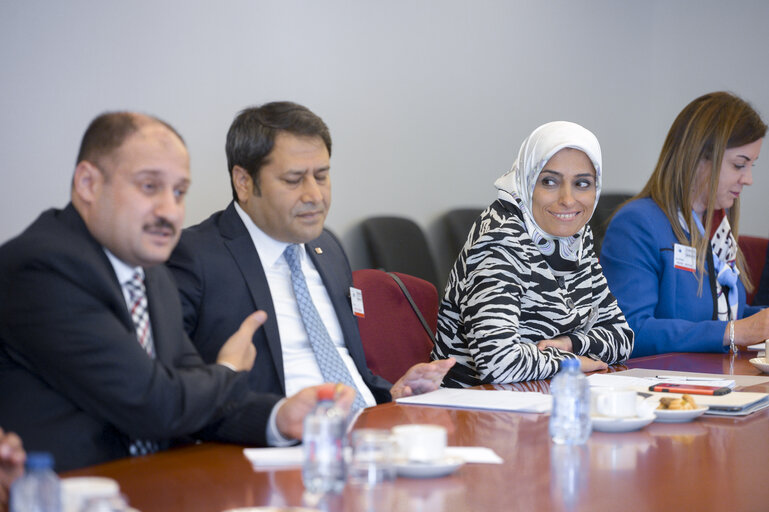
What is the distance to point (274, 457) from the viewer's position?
161cm

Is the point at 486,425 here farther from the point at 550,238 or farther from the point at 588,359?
the point at 550,238

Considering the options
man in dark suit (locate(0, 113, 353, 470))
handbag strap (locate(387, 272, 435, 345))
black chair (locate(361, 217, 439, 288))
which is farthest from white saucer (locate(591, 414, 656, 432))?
black chair (locate(361, 217, 439, 288))

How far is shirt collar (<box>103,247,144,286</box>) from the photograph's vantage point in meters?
1.79

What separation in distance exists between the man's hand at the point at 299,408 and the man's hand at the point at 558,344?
3.78 ft

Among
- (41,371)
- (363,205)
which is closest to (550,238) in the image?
(41,371)

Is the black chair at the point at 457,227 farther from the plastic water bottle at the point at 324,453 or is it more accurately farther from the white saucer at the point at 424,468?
the plastic water bottle at the point at 324,453

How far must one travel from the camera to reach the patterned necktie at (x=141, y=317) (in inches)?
71.4

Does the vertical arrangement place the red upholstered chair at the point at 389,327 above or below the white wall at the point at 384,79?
below

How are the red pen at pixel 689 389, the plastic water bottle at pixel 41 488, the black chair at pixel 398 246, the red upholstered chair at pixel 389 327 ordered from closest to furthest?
1. the plastic water bottle at pixel 41 488
2. the red pen at pixel 689 389
3. the red upholstered chair at pixel 389 327
4. the black chair at pixel 398 246

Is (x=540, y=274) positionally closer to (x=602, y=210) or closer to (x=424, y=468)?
(x=424, y=468)

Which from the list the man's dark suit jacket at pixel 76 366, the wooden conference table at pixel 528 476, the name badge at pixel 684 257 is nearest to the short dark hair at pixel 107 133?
the man's dark suit jacket at pixel 76 366

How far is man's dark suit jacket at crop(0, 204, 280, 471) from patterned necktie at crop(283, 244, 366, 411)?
2.16 ft

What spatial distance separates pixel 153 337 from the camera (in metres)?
1.86

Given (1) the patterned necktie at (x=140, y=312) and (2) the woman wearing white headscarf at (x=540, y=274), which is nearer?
(1) the patterned necktie at (x=140, y=312)
